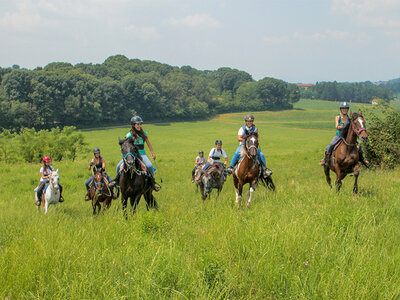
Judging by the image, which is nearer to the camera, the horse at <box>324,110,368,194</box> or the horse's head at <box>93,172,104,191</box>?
the horse at <box>324,110,368,194</box>

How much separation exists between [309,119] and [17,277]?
11973 cm

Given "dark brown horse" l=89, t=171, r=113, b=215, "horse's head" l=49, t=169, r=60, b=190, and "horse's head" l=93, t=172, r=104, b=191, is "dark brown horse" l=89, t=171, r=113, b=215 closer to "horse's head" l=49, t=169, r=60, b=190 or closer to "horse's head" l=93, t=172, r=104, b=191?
"horse's head" l=93, t=172, r=104, b=191

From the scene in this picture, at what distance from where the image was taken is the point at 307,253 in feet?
15.6

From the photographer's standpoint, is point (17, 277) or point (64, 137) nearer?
point (17, 277)

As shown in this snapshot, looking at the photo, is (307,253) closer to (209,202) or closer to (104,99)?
(209,202)

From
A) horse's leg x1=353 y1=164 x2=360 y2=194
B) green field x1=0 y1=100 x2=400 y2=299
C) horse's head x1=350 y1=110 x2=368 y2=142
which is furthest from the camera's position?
horse's head x1=350 y1=110 x2=368 y2=142

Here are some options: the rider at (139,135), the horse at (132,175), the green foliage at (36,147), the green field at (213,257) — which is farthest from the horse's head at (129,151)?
the green foliage at (36,147)

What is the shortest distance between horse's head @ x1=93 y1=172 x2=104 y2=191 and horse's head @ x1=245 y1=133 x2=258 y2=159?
202 inches

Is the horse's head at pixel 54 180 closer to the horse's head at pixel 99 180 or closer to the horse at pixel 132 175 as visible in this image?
the horse's head at pixel 99 180

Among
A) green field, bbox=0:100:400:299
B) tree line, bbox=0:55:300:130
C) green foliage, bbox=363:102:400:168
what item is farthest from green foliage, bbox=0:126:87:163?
tree line, bbox=0:55:300:130

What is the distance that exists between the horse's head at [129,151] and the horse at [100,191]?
262 cm

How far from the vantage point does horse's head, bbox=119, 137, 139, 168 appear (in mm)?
8652

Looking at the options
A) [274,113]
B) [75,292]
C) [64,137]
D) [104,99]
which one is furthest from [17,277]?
[274,113]

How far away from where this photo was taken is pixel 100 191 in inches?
432
